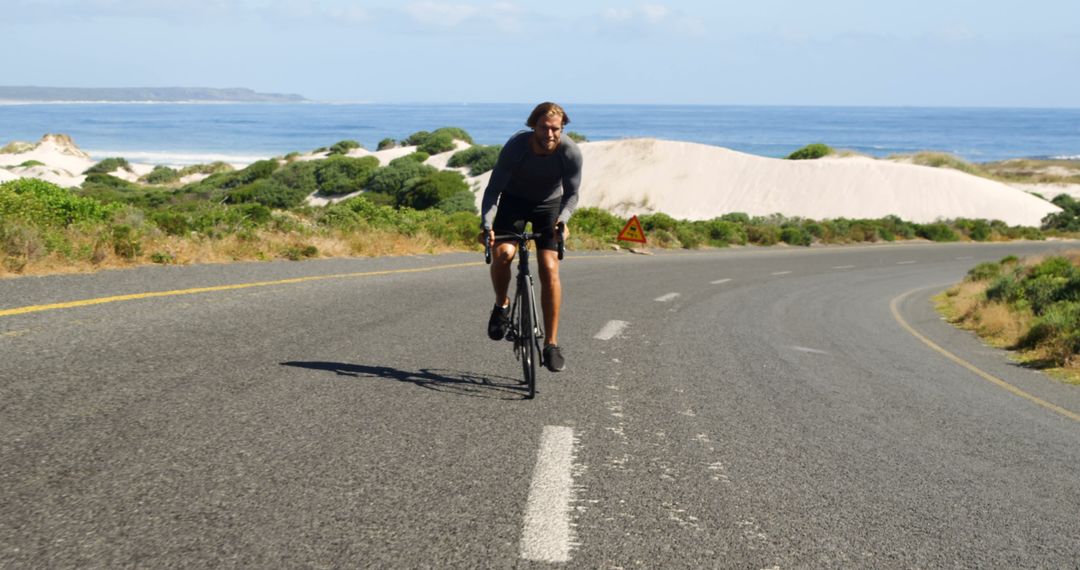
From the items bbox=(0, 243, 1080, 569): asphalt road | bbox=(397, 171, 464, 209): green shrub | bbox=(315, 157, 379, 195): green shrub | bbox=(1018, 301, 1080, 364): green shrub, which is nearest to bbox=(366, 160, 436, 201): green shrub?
bbox=(315, 157, 379, 195): green shrub

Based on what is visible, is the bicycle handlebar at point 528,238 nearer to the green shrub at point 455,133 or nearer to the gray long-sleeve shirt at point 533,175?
the gray long-sleeve shirt at point 533,175

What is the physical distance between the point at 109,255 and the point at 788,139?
167 m

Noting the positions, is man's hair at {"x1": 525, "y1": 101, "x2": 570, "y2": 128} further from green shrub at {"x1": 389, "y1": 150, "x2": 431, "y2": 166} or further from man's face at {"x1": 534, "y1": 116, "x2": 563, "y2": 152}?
green shrub at {"x1": 389, "y1": 150, "x2": 431, "y2": 166}

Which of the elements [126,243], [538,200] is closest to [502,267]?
[538,200]

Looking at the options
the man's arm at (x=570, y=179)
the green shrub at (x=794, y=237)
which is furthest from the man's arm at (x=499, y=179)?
the green shrub at (x=794, y=237)

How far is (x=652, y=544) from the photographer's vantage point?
12.1 feet

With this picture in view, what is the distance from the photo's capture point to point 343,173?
68938mm

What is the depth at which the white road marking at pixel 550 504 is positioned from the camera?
3.56m

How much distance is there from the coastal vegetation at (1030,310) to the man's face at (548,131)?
24.3ft

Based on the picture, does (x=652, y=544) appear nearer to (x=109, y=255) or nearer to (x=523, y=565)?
(x=523, y=565)

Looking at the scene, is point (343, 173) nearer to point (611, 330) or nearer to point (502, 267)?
point (611, 330)

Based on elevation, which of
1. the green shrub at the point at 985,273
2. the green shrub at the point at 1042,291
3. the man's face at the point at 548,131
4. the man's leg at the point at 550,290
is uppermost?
the man's face at the point at 548,131

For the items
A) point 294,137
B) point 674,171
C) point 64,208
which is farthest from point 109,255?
point 294,137

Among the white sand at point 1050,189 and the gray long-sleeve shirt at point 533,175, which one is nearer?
the gray long-sleeve shirt at point 533,175
